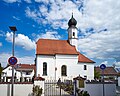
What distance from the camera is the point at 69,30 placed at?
49.7 metres

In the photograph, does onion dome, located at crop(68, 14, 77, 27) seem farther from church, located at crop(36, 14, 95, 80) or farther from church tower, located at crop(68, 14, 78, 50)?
church, located at crop(36, 14, 95, 80)

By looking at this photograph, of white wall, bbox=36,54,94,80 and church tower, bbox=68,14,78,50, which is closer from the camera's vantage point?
white wall, bbox=36,54,94,80

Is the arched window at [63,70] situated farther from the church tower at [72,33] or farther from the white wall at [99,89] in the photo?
the white wall at [99,89]

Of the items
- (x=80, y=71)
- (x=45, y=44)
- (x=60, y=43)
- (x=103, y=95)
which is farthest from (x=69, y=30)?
(x=103, y=95)

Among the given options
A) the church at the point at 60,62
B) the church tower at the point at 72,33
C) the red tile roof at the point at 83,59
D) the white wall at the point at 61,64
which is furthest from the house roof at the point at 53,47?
the red tile roof at the point at 83,59

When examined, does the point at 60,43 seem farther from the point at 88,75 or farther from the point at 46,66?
the point at 88,75

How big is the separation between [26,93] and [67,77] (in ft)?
100

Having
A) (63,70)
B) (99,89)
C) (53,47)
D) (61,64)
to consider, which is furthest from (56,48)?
(99,89)

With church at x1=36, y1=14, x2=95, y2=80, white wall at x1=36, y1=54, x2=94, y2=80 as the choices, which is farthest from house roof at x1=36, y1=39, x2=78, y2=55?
white wall at x1=36, y1=54, x2=94, y2=80

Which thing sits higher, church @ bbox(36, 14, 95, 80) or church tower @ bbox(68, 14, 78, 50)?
church tower @ bbox(68, 14, 78, 50)

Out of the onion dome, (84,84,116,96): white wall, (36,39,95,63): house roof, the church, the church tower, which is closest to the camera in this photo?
(84,84,116,96): white wall

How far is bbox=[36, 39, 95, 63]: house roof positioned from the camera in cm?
4397

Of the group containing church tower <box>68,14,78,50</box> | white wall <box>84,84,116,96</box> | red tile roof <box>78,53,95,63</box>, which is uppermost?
church tower <box>68,14,78,50</box>

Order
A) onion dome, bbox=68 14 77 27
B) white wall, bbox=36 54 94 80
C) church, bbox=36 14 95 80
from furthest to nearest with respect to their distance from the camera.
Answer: onion dome, bbox=68 14 77 27, church, bbox=36 14 95 80, white wall, bbox=36 54 94 80
